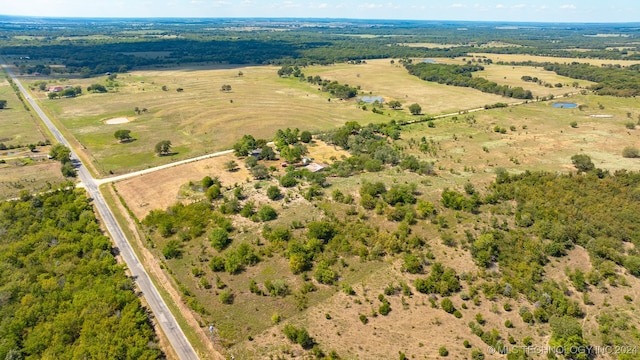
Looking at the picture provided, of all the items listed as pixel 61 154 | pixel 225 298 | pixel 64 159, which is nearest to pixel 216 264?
pixel 225 298

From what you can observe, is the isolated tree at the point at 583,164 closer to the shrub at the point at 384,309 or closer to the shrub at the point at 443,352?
the shrub at the point at 384,309

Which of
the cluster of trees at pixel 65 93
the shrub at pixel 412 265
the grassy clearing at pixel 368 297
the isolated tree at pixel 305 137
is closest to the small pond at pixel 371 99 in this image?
the isolated tree at pixel 305 137

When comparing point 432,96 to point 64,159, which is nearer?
point 64,159

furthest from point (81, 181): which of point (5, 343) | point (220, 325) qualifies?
point (220, 325)

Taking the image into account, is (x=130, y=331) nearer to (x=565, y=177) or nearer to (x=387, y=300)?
(x=387, y=300)

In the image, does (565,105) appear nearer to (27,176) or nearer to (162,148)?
(162,148)
